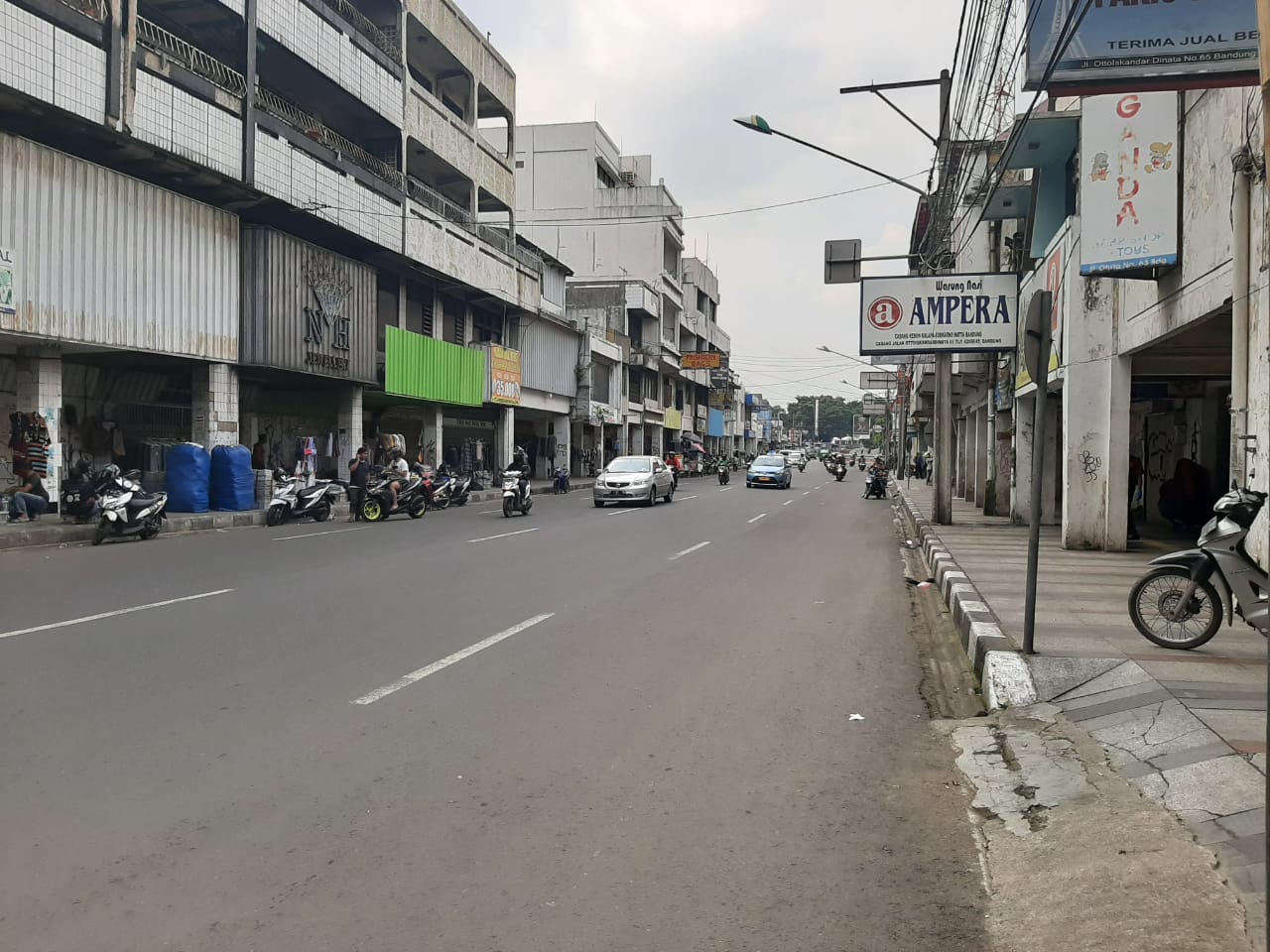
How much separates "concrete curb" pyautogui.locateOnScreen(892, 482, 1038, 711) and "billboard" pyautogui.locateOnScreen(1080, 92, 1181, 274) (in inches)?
162

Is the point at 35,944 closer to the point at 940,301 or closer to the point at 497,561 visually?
the point at 497,561

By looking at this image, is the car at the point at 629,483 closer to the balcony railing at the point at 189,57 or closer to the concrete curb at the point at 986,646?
the balcony railing at the point at 189,57

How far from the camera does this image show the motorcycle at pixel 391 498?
21.2 metres

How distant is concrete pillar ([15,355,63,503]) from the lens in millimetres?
17688

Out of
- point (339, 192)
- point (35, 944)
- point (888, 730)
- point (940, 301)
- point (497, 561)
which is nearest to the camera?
point (35, 944)

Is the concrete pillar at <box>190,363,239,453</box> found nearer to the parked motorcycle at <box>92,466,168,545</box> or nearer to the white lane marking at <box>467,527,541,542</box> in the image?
the parked motorcycle at <box>92,466,168,545</box>

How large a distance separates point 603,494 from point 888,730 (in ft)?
70.0

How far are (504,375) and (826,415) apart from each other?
144935 millimetres

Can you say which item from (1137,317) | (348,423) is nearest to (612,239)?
(348,423)

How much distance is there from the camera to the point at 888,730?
18.1 ft

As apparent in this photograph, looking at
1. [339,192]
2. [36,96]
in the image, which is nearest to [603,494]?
[339,192]

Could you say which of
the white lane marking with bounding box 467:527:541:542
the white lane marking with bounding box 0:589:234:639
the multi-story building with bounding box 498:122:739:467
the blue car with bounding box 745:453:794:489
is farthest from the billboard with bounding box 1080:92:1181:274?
the multi-story building with bounding box 498:122:739:467

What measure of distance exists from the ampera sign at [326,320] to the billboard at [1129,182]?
1927 cm

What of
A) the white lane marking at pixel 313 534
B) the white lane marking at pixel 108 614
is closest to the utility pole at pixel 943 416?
the white lane marking at pixel 313 534
